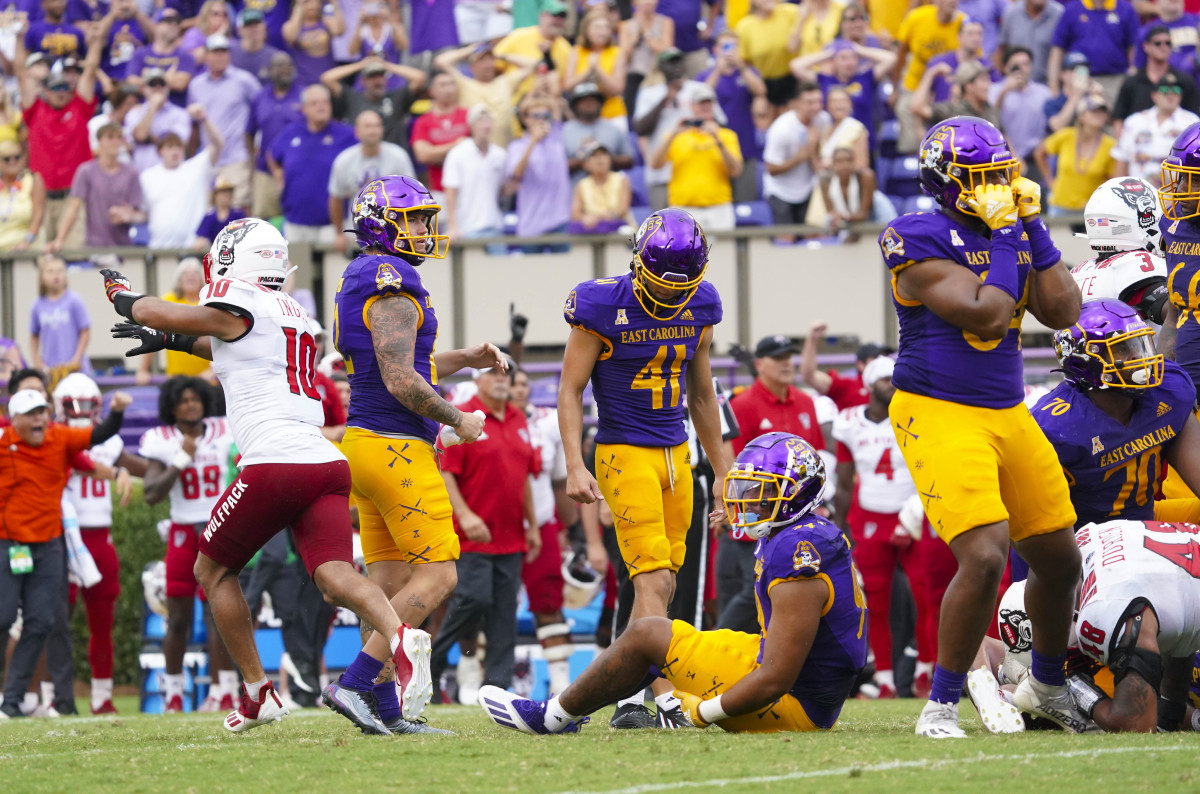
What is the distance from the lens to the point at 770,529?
5.61 metres

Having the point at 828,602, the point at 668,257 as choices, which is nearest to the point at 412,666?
the point at 828,602

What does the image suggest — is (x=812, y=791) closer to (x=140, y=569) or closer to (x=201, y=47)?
(x=140, y=569)

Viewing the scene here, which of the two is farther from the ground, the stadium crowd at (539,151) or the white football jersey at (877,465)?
the stadium crowd at (539,151)

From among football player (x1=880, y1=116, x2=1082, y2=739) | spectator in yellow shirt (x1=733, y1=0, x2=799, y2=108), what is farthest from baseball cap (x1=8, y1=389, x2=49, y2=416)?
spectator in yellow shirt (x1=733, y1=0, x2=799, y2=108)

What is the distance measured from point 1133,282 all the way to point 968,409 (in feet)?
6.98

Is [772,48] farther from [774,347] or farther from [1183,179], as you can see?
[1183,179]

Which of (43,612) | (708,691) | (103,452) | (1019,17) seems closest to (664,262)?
(708,691)

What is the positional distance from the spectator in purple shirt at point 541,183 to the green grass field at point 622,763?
827cm

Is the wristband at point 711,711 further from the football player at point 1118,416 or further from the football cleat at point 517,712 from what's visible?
the football player at point 1118,416

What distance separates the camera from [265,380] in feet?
19.6

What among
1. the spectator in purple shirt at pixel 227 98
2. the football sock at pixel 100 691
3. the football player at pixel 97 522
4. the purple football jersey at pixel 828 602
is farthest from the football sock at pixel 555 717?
the spectator in purple shirt at pixel 227 98

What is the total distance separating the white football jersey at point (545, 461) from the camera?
11.0 meters

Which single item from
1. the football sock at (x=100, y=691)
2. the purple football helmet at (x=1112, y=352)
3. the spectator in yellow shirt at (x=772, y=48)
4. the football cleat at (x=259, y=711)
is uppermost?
the spectator in yellow shirt at (x=772, y=48)

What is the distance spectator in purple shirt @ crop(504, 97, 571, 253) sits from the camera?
13836 millimetres
